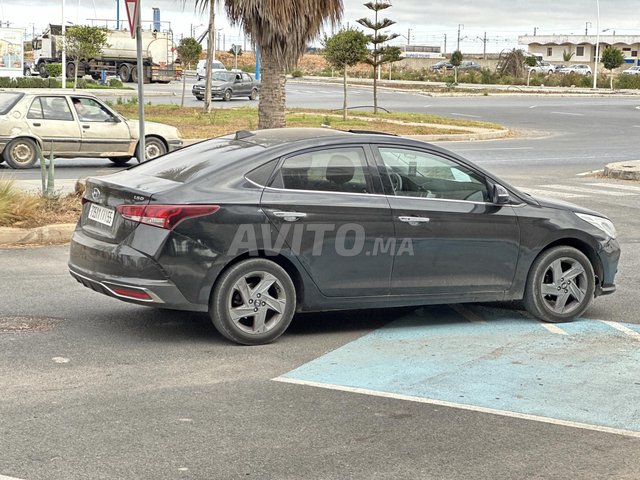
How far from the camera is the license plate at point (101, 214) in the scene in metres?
7.49

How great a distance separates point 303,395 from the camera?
631cm

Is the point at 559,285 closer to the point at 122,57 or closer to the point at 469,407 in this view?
the point at 469,407

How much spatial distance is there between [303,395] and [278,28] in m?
11.3

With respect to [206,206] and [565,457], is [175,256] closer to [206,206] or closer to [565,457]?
[206,206]

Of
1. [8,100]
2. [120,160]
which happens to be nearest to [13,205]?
[8,100]

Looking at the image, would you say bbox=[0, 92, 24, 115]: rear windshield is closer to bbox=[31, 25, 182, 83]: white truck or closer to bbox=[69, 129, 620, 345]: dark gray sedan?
bbox=[69, 129, 620, 345]: dark gray sedan

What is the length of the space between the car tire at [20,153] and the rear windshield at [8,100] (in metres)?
0.59

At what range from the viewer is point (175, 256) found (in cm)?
717

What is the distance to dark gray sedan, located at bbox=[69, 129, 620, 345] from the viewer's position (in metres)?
7.25

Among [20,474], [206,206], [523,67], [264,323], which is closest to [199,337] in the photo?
[264,323]

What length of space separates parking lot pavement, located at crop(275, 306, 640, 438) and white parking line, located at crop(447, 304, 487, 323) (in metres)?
0.03

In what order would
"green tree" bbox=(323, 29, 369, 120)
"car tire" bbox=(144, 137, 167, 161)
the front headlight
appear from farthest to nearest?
"green tree" bbox=(323, 29, 369, 120) → "car tire" bbox=(144, 137, 167, 161) → the front headlight

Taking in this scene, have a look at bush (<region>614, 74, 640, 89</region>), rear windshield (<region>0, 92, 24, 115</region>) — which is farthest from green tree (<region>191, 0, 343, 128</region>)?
bush (<region>614, 74, 640, 89</region>)

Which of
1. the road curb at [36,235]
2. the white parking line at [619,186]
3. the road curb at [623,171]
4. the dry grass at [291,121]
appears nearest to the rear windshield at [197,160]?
the road curb at [36,235]
